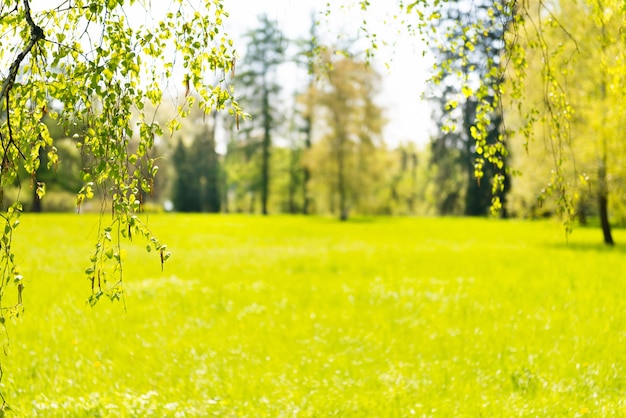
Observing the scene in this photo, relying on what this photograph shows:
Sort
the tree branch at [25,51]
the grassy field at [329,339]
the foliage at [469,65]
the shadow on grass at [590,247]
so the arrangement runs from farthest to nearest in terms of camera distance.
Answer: the shadow on grass at [590,247], the grassy field at [329,339], the foliage at [469,65], the tree branch at [25,51]

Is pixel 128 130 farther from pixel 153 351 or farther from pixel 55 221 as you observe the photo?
pixel 55 221

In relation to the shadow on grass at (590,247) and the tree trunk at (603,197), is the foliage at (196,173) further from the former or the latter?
the tree trunk at (603,197)

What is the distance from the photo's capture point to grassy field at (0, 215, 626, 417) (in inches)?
258

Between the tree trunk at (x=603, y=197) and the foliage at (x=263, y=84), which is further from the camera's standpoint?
the foliage at (x=263, y=84)

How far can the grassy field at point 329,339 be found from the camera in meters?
6.54

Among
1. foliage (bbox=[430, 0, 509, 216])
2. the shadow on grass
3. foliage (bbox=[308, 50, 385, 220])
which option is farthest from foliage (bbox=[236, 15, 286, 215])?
foliage (bbox=[430, 0, 509, 216])

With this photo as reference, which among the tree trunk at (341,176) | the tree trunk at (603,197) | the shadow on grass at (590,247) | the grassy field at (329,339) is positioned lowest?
the grassy field at (329,339)

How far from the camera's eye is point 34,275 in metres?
15.2

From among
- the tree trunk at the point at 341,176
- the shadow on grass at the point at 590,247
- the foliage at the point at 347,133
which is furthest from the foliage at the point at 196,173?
the shadow on grass at the point at 590,247

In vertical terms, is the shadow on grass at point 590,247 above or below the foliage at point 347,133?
below

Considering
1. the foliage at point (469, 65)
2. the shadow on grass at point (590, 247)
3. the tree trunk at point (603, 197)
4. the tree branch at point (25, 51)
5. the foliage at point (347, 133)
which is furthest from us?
the foliage at point (347, 133)

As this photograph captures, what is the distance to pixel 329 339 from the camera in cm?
941

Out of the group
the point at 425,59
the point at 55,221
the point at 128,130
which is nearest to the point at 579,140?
the point at 425,59

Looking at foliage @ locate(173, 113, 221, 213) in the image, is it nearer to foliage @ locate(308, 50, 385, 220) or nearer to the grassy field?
foliage @ locate(308, 50, 385, 220)
